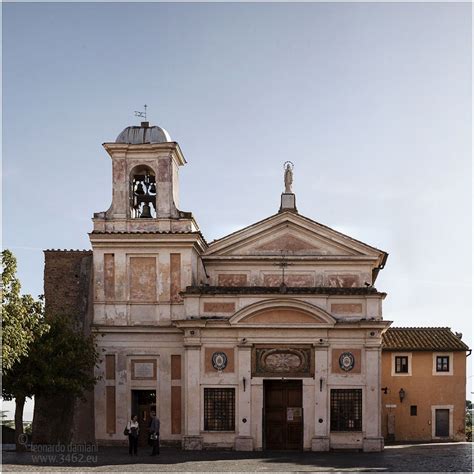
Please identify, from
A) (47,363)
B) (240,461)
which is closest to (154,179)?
(47,363)

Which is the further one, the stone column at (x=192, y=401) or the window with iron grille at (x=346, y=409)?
the window with iron grille at (x=346, y=409)

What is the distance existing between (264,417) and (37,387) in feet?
27.8

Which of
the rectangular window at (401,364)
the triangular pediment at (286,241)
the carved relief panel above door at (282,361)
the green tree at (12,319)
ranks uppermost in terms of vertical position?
the triangular pediment at (286,241)

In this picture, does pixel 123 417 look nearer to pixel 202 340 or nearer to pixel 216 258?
pixel 202 340

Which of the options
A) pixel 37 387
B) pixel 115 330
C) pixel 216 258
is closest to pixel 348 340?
pixel 216 258

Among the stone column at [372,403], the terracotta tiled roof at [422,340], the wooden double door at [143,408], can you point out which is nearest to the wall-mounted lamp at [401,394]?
the terracotta tiled roof at [422,340]

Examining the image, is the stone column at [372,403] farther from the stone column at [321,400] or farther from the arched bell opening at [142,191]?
the arched bell opening at [142,191]

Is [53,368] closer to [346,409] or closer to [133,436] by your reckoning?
[133,436]

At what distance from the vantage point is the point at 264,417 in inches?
1266

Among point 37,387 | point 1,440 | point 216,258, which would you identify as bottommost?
point 1,440

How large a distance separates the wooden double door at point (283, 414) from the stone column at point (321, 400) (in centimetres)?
73

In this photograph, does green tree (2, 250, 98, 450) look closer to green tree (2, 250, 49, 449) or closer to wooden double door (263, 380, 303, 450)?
green tree (2, 250, 49, 449)

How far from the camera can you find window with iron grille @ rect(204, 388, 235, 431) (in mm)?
31859

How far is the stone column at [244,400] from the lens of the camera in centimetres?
3155
